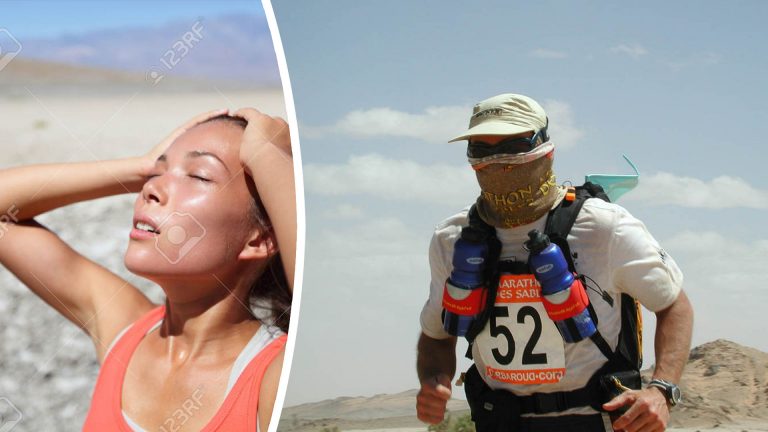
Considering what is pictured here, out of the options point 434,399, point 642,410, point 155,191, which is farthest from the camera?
point 434,399

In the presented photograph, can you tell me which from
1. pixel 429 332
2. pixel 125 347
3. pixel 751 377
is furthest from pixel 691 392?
pixel 125 347

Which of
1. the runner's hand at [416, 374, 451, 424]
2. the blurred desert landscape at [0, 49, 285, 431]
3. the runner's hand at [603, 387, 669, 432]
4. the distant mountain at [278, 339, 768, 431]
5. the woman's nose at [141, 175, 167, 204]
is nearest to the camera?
the woman's nose at [141, 175, 167, 204]

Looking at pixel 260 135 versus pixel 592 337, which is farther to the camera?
pixel 592 337

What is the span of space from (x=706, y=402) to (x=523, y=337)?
16.7 m

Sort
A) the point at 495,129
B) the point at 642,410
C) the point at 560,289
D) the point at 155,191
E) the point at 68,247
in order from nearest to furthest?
the point at 155,191
the point at 68,247
the point at 642,410
the point at 560,289
the point at 495,129

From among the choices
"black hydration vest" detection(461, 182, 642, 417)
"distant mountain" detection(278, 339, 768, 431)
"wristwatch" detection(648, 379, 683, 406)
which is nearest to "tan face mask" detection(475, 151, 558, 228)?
"black hydration vest" detection(461, 182, 642, 417)

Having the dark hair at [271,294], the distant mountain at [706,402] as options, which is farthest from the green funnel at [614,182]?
the distant mountain at [706,402]

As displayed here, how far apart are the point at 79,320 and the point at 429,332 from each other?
4.55 feet

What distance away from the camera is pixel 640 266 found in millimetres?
3279

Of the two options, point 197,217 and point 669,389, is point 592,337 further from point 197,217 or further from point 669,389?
point 197,217

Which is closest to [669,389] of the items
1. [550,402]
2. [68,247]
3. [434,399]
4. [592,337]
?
[592,337]

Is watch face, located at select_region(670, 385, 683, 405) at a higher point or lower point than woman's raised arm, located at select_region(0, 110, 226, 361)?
lower

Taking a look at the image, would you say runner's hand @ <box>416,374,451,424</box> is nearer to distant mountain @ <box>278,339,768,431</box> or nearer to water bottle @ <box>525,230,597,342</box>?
water bottle @ <box>525,230,597,342</box>

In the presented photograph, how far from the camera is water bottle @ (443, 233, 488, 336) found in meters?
3.38
